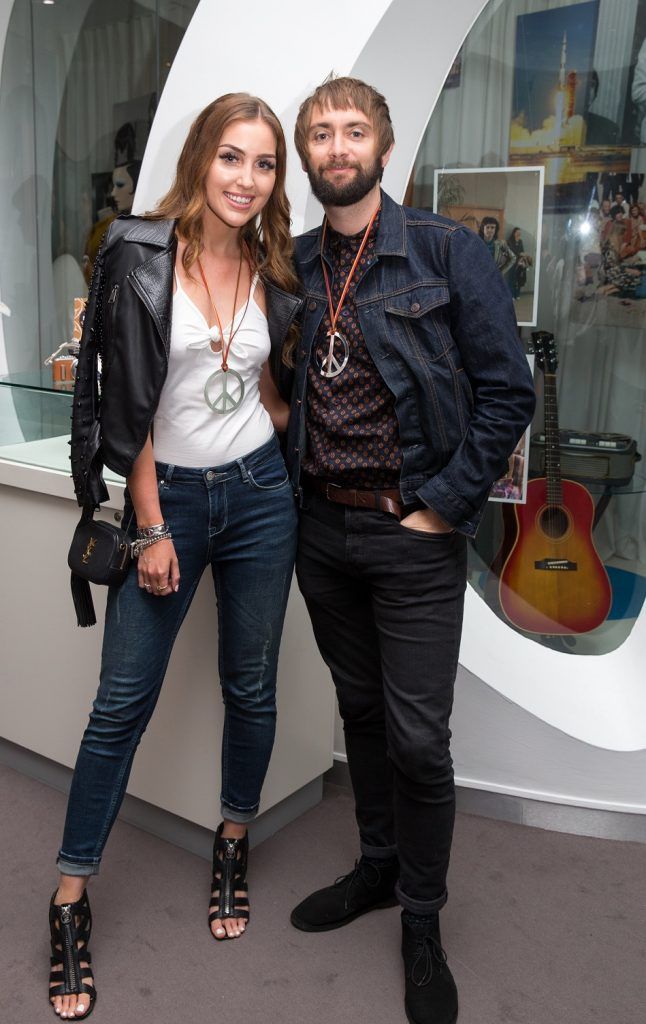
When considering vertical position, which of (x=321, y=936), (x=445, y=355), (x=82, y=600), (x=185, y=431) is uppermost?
(x=445, y=355)

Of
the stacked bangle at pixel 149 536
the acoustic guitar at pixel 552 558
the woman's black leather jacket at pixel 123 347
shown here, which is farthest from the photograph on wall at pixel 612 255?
the stacked bangle at pixel 149 536

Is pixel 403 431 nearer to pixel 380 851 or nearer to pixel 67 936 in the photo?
pixel 380 851

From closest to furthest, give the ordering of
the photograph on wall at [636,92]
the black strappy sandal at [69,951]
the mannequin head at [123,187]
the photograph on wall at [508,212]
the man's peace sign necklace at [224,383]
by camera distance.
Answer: the man's peace sign necklace at [224,383] < the black strappy sandal at [69,951] < the photograph on wall at [636,92] < the photograph on wall at [508,212] < the mannequin head at [123,187]

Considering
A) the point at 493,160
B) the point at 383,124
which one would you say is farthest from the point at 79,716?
the point at 493,160

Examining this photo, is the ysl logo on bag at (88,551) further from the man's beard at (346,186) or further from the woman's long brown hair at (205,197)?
the man's beard at (346,186)

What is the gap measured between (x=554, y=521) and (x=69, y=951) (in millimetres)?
1629

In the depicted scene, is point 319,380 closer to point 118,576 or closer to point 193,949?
point 118,576

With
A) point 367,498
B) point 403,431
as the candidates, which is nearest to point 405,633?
point 367,498

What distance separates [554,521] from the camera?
2.65m

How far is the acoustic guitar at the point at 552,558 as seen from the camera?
2.62 metres

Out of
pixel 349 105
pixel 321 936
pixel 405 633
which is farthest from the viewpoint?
pixel 321 936

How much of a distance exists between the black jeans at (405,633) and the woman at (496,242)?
1.09m

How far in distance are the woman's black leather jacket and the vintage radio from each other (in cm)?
132

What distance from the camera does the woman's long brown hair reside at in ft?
5.52
